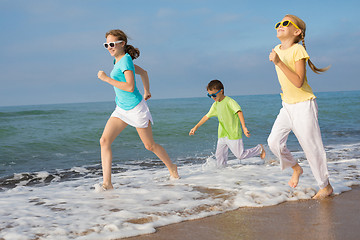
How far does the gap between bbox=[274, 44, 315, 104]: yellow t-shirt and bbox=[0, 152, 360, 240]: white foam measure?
109cm

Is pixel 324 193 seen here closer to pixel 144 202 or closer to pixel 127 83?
pixel 144 202

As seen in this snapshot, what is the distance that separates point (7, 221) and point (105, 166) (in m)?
1.53

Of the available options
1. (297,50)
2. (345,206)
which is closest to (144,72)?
(297,50)

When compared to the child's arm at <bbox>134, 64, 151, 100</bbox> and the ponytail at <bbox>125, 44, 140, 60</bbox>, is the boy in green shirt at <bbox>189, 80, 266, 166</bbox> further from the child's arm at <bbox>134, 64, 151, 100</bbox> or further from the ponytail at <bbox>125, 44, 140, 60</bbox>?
the ponytail at <bbox>125, 44, 140, 60</bbox>

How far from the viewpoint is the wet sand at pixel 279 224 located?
3016mm

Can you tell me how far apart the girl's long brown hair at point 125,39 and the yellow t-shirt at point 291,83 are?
1860 millimetres

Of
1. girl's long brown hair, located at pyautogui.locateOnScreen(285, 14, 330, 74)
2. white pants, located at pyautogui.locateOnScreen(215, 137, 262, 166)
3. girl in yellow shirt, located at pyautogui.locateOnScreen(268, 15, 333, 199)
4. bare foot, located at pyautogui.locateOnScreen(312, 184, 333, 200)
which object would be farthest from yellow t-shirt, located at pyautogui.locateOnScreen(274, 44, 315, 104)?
white pants, located at pyautogui.locateOnScreen(215, 137, 262, 166)

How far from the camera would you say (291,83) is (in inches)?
162

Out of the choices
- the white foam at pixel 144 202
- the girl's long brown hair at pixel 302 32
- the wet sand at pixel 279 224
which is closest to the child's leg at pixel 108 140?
the white foam at pixel 144 202

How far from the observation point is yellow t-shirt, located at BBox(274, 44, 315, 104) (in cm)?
400

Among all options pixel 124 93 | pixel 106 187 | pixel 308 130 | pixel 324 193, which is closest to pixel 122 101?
pixel 124 93

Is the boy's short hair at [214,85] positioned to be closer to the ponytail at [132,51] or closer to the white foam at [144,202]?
the white foam at [144,202]

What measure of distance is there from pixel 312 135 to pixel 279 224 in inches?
49.0

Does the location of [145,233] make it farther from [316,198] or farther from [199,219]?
[316,198]
